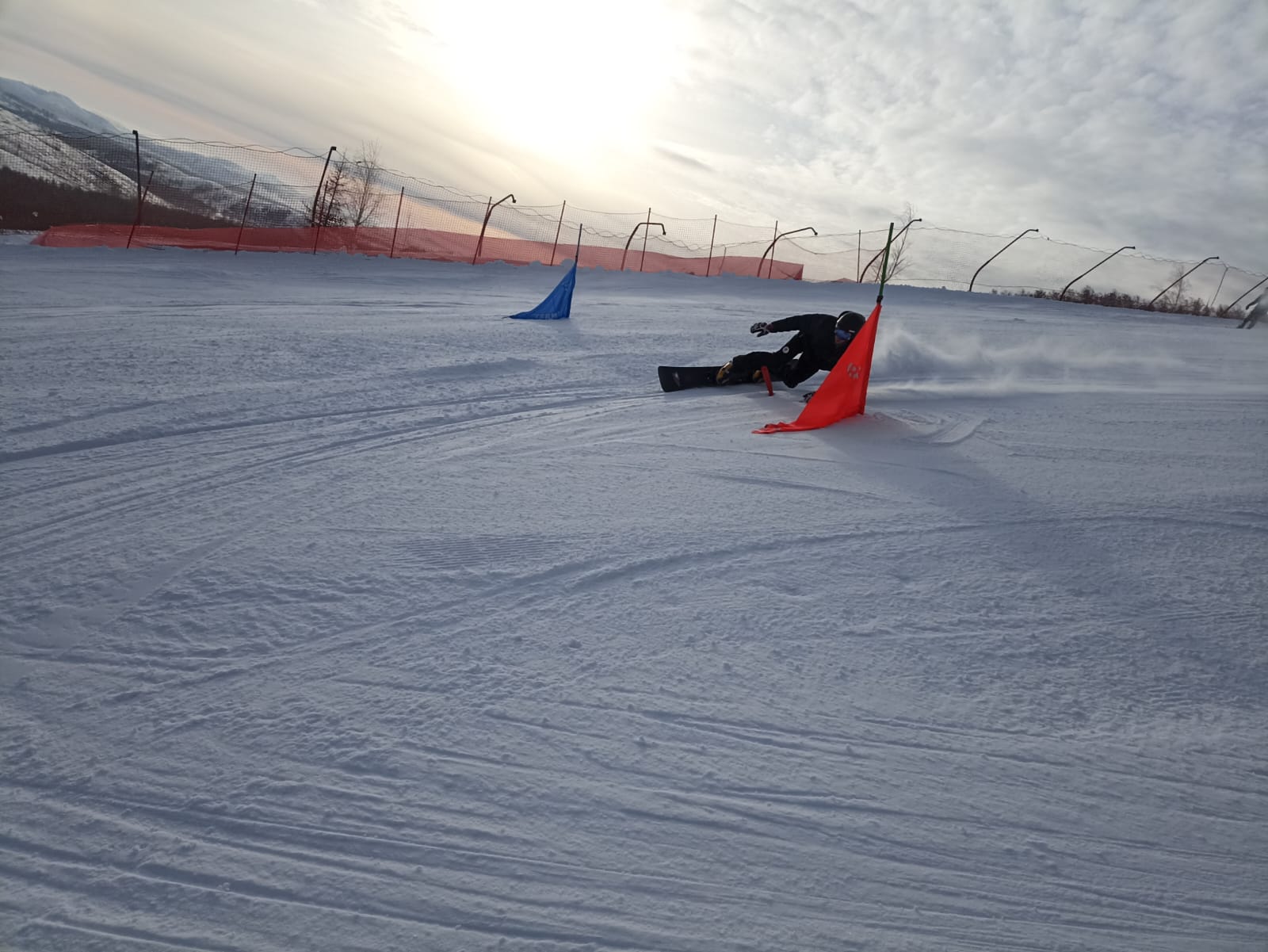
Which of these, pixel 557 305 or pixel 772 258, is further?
pixel 772 258

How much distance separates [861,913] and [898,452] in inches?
180

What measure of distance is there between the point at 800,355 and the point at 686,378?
1.28 meters

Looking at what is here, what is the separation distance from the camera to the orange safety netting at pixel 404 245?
1823 cm

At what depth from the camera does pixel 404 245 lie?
23.2 m

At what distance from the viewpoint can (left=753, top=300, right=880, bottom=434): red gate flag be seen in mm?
7078

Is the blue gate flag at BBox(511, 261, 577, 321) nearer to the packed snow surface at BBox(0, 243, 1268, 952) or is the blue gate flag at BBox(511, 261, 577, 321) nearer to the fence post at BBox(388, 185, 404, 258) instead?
the packed snow surface at BBox(0, 243, 1268, 952)

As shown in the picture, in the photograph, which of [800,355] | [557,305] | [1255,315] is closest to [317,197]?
[557,305]

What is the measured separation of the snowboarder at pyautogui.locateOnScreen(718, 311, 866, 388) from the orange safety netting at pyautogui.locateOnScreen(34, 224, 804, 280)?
609 inches

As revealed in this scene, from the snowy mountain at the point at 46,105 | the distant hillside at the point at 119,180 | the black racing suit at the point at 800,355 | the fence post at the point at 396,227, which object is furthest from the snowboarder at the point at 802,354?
the snowy mountain at the point at 46,105

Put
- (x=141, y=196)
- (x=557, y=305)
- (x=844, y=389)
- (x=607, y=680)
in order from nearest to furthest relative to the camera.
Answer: (x=607, y=680) → (x=844, y=389) → (x=557, y=305) → (x=141, y=196)

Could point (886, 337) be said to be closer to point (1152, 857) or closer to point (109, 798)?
point (1152, 857)

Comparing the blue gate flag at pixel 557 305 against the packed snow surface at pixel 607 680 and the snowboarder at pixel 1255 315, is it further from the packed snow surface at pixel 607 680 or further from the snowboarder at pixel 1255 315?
the snowboarder at pixel 1255 315

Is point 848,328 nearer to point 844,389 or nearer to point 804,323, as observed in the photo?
point 804,323

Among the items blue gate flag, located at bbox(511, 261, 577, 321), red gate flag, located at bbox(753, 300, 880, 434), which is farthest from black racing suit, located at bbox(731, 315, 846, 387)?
blue gate flag, located at bbox(511, 261, 577, 321)
